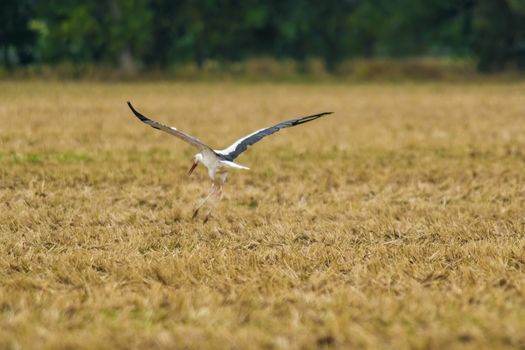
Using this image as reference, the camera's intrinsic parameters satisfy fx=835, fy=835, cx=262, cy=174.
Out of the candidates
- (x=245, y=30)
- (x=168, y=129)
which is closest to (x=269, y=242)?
(x=168, y=129)

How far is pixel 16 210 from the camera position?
8.80 m

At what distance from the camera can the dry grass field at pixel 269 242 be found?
15.9ft

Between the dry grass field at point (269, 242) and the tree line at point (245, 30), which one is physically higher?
the tree line at point (245, 30)

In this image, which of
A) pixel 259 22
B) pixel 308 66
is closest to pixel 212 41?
pixel 259 22

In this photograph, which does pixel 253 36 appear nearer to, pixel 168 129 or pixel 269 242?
pixel 269 242

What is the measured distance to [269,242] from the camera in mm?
7527

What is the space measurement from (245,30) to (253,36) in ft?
7.64

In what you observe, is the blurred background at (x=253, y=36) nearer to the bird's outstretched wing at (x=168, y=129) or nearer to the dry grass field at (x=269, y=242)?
the dry grass field at (x=269, y=242)

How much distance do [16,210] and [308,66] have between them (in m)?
45.2

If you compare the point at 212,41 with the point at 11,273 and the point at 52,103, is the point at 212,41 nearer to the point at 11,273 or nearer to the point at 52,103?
the point at 52,103

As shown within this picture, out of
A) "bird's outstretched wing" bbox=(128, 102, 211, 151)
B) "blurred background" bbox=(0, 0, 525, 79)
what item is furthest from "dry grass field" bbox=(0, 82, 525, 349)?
"blurred background" bbox=(0, 0, 525, 79)

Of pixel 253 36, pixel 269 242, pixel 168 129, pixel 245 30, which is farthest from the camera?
pixel 253 36

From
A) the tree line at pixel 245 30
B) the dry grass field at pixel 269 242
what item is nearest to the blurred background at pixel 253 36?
the tree line at pixel 245 30

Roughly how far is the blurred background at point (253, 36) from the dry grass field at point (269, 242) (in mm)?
27382
